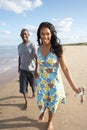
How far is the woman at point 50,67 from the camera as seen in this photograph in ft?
12.9

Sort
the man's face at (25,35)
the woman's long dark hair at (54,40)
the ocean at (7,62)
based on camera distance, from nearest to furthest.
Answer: the woman's long dark hair at (54,40), the man's face at (25,35), the ocean at (7,62)

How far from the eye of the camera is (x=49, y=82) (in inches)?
161

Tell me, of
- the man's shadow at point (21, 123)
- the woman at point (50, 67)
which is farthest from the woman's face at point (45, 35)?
the man's shadow at point (21, 123)

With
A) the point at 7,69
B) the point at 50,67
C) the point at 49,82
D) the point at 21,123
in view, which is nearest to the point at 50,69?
the point at 50,67

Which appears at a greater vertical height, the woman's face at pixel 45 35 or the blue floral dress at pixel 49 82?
the woman's face at pixel 45 35

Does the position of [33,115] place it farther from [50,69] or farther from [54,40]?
[54,40]

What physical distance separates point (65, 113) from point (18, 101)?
1.55 meters

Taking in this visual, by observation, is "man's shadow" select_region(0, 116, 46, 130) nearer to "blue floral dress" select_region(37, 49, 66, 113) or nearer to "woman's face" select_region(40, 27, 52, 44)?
"blue floral dress" select_region(37, 49, 66, 113)

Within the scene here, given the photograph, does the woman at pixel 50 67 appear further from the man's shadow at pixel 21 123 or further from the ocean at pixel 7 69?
the ocean at pixel 7 69

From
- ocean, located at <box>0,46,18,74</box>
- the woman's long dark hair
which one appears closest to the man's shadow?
the woman's long dark hair

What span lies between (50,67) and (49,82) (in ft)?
0.93

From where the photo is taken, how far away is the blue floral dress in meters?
3.98

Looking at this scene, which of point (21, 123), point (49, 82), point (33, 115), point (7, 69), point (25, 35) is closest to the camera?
point (49, 82)

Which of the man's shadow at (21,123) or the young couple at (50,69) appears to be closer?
the young couple at (50,69)
